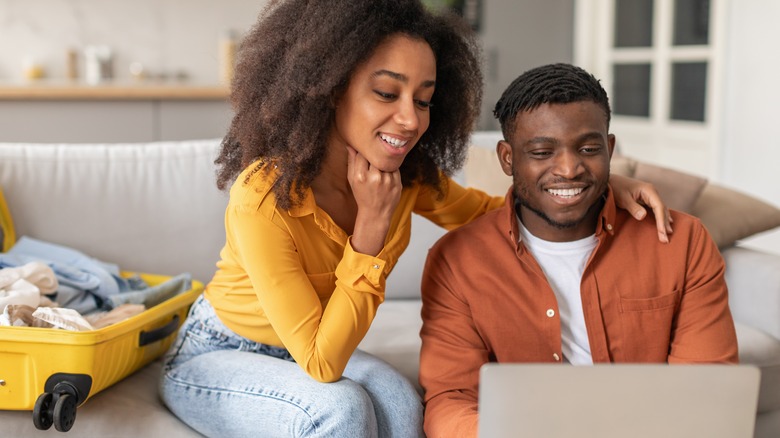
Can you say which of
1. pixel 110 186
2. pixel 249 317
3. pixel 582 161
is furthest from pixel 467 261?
pixel 110 186

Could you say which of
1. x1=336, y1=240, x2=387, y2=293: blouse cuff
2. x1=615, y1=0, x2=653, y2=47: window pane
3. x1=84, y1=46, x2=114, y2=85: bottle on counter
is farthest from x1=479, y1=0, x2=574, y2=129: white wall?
x1=336, y1=240, x2=387, y2=293: blouse cuff

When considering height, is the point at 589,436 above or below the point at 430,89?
below

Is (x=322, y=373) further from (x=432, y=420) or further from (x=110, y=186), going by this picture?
(x=110, y=186)

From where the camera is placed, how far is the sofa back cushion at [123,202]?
2.15 m

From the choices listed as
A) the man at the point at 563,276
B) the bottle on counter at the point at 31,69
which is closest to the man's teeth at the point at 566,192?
the man at the point at 563,276

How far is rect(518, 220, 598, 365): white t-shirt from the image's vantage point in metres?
1.52

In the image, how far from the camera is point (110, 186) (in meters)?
2.22

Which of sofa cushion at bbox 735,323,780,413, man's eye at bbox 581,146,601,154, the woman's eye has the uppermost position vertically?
the woman's eye

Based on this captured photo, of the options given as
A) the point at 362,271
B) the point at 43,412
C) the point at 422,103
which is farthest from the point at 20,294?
the point at 422,103

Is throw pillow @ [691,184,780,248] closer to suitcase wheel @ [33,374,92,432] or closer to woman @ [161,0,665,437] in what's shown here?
woman @ [161,0,665,437]

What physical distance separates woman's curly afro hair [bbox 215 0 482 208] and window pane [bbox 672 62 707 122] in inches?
101

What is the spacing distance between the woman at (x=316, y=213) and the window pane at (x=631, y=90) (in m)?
2.92

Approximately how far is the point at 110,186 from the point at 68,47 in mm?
2780

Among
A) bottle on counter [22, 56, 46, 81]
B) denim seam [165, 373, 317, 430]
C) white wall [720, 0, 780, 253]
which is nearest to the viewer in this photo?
denim seam [165, 373, 317, 430]
